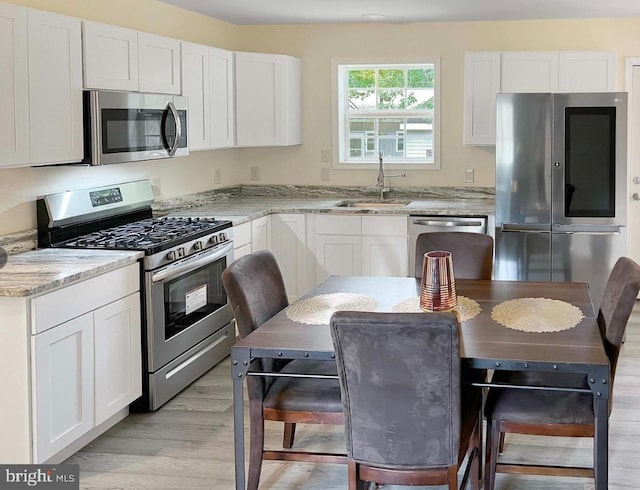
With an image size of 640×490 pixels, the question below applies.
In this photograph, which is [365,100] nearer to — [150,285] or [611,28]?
[611,28]

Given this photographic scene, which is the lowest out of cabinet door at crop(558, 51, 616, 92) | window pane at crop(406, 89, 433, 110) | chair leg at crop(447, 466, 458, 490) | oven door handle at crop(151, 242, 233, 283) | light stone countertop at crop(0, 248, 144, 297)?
chair leg at crop(447, 466, 458, 490)

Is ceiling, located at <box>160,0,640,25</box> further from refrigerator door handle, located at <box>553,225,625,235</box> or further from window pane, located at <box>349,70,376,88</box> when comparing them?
refrigerator door handle, located at <box>553,225,625,235</box>

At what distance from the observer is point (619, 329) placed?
121 inches

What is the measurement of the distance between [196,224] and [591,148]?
2.56 metres

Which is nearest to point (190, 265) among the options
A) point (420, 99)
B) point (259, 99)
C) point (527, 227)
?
point (259, 99)

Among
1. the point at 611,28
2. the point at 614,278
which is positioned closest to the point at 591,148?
the point at 611,28

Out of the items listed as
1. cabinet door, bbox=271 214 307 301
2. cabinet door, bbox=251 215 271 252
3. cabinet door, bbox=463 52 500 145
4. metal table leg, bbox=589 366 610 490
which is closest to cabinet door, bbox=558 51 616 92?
cabinet door, bbox=463 52 500 145

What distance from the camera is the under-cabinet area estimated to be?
10.8 ft

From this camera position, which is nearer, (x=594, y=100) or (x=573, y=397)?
(x=573, y=397)

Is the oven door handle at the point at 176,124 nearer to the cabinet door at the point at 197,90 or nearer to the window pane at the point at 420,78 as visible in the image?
the cabinet door at the point at 197,90

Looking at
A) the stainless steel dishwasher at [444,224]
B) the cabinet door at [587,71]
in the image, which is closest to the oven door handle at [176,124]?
the stainless steel dishwasher at [444,224]

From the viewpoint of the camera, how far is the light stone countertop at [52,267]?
131 inches

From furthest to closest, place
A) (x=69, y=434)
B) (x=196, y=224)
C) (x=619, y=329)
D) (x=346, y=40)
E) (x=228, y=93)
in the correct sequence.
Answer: (x=346, y=40)
(x=228, y=93)
(x=196, y=224)
(x=69, y=434)
(x=619, y=329)

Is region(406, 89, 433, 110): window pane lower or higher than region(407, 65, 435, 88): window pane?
lower
